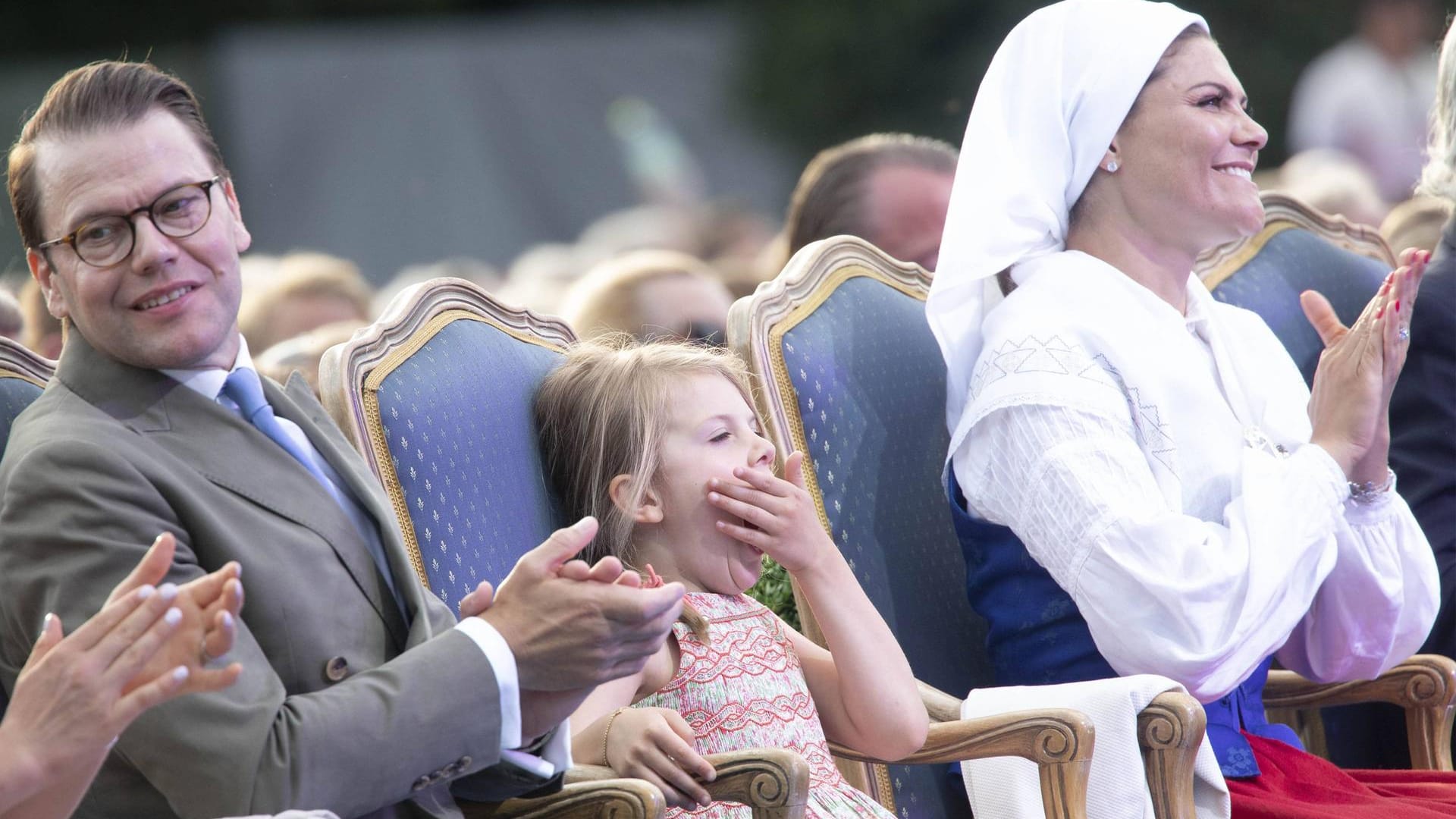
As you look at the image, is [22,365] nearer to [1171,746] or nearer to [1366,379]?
[1171,746]

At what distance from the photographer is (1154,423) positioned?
262 cm

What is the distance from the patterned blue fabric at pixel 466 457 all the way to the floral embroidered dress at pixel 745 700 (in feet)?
0.85

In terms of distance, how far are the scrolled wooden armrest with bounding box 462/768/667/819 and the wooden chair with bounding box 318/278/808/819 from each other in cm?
7

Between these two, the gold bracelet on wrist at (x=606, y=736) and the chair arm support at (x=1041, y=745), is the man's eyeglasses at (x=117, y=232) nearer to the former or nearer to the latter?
the gold bracelet on wrist at (x=606, y=736)

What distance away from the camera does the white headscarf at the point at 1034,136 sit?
109 inches

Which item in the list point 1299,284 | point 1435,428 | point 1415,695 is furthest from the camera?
point 1299,284

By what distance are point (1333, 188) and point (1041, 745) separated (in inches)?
147

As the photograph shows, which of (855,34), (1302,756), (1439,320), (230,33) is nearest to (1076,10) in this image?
(1439,320)

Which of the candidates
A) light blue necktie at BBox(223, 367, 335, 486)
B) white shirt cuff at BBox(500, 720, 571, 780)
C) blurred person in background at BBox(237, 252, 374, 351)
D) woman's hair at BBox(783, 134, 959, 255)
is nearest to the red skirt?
white shirt cuff at BBox(500, 720, 571, 780)

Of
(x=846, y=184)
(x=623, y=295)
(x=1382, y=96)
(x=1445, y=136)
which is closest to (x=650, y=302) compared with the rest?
(x=623, y=295)

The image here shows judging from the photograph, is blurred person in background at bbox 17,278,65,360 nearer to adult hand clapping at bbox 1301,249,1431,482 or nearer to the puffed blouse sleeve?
the puffed blouse sleeve

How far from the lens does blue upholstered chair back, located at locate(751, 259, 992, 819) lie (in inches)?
108

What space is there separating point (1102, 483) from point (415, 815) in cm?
107

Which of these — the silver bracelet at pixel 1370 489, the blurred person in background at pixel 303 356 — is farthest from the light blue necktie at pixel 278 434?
the silver bracelet at pixel 1370 489
